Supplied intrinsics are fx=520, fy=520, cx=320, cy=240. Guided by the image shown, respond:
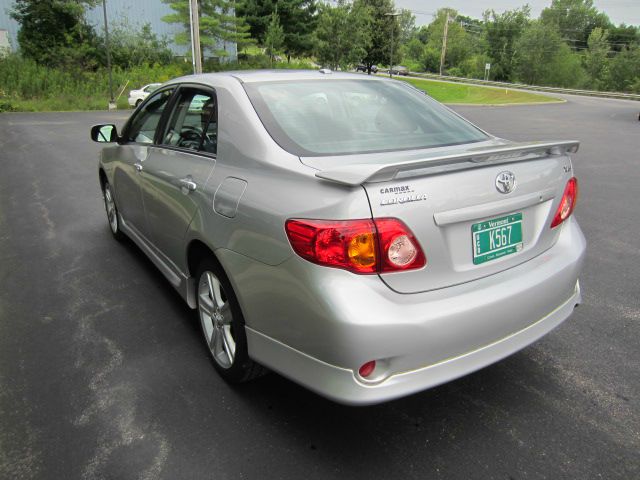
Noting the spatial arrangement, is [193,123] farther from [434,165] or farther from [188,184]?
[434,165]

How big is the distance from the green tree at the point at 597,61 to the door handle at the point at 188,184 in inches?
3778

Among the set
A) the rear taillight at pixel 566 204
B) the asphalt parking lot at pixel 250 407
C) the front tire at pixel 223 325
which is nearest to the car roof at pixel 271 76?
the front tire at pixel 223 325

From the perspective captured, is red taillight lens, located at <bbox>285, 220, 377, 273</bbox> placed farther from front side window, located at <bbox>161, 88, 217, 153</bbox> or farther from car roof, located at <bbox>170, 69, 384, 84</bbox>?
car roof, located at <bbox>170, 69, 384, 84</bbox>

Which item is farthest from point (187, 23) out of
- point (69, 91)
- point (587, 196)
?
point (587, 196)

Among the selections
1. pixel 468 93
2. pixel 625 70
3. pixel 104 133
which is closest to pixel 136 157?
pixel 104 133

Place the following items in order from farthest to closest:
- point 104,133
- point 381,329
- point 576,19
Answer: point 576,19, point 104,133, point 381,329

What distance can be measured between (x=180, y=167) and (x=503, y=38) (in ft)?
347

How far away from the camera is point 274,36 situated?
152 ft

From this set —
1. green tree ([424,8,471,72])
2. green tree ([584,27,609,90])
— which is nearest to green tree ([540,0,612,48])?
green tree ([584,27,609,90])

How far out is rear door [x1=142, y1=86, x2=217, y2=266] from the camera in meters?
2.97

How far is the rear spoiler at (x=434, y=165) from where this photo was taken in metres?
2.00

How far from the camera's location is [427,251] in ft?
6.96

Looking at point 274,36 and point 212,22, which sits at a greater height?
point 212,22

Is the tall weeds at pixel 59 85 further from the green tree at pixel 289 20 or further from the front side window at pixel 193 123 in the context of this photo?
the front side window at pixel 193 123
